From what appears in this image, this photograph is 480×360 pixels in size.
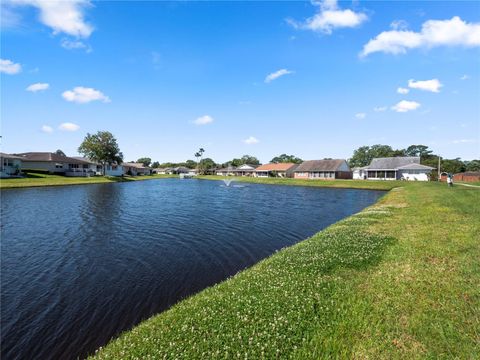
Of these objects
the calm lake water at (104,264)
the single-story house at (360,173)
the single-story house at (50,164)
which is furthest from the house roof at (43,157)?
the single-story house at (360,173)

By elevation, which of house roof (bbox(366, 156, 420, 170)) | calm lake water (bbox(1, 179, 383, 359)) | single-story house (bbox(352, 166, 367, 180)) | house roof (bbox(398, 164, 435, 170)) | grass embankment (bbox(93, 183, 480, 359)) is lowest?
calm lake water (bbox(1, 179, 383, 359))

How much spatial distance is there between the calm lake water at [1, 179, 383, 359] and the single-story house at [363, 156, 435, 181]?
199 feet

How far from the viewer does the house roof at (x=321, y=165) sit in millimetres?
88062

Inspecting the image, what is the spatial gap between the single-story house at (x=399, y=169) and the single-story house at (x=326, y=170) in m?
7.69

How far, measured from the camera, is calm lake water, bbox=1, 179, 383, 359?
→ 27.4ft

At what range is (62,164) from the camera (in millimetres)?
79812

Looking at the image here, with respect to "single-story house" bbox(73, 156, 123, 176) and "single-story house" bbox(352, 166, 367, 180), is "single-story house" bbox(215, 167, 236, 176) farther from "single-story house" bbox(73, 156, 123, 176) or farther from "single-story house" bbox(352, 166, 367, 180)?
"single-story house" bbox(352, 166, 367, 180)

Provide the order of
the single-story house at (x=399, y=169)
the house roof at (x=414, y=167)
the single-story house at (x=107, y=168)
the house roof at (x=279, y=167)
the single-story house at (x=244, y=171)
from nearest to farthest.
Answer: the house roof at (x=414, y=167)
the single-story house at (x=399, y=169)
the single-story house at (x=107, y=168)
the house roof at (x=279, y=167)
the single-story house at (x=244, y=171)

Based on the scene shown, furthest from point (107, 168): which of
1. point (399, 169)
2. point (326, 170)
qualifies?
point (399, 169)

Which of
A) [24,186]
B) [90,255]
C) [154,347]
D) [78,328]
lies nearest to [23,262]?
[90,255]

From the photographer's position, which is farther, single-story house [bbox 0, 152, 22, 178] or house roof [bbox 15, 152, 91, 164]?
house roof [bbox 15, 152, 91, 164]

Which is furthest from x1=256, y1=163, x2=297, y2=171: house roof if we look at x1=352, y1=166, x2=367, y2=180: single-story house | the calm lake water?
the calm lake water

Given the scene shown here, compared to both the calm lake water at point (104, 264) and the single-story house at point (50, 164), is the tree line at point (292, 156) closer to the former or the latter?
the single-story house at point (50, 164)

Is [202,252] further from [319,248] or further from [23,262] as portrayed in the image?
[23,262]
